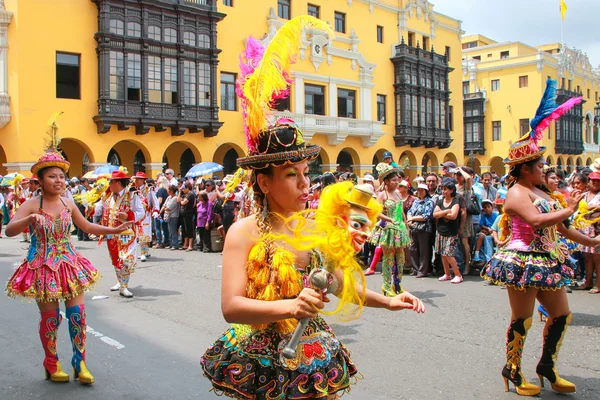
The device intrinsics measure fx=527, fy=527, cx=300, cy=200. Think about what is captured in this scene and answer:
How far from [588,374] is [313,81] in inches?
1058

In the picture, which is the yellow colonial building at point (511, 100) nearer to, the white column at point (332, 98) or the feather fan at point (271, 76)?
the white column at point (332, 98)

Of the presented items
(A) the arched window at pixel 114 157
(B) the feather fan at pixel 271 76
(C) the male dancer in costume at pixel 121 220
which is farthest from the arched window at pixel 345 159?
(B) the feather fan at pixel 271 76

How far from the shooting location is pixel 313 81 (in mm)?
30250

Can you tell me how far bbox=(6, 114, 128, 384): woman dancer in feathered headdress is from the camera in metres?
4.77

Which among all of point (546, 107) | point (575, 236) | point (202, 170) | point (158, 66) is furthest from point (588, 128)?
point (575, 236)

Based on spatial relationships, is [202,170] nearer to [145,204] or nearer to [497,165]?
[145,204]

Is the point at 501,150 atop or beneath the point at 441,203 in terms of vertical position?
atop

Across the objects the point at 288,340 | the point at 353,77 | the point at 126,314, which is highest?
the point at 353,77

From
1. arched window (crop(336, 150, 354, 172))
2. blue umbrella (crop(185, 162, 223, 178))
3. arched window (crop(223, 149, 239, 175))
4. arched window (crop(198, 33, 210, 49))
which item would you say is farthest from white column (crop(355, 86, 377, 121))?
blue umbrella (crop(185, 162, 223, 178))

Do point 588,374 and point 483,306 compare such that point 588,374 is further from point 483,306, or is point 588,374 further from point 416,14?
point 416,14

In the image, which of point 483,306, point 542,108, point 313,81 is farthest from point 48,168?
point 313,81

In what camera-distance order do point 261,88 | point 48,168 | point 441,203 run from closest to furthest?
1. point 261,88
2. point 48,168
3. point 441,203

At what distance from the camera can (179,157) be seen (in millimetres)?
28688

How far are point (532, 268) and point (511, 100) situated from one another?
48228 millimetres
